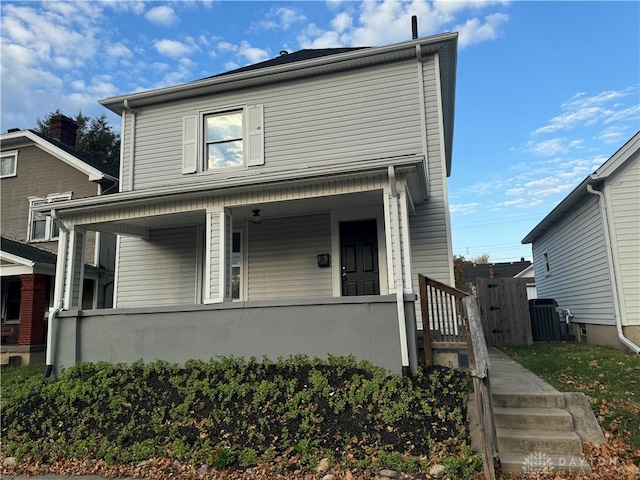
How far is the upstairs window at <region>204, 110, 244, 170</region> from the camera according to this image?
9203 millimetres

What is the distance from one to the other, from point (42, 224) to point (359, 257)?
1071 cm

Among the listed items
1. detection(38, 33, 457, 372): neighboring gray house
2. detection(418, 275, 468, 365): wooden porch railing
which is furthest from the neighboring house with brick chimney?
detection(418, 275, 468, 365): wooden porch railing

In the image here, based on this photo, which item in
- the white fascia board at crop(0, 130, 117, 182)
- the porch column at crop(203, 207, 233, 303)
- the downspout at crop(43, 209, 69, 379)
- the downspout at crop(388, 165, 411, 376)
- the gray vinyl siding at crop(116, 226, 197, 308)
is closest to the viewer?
the downspout at crop(388, 165, 411, 376)

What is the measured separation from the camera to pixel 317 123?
8773mm

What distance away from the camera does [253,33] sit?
10258mm

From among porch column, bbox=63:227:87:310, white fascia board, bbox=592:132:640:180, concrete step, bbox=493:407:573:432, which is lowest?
concrete step, bbox=493:407:573:432

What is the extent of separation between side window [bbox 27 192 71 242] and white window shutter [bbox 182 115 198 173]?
585 cm

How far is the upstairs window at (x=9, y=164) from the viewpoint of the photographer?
1384cm

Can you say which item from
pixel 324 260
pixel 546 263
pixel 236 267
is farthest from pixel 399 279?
pixel 546 263

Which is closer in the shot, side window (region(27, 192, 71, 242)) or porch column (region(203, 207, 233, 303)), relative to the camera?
porch column (region(203, 207, 233, 303))

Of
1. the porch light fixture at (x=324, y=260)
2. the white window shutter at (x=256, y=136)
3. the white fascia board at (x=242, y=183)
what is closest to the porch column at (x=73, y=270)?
the white fascia board at (x=242, y=183)

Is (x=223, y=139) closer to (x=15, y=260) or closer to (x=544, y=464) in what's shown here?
(x=15, y=260)

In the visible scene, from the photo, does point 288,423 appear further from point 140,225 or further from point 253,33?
point 253,33

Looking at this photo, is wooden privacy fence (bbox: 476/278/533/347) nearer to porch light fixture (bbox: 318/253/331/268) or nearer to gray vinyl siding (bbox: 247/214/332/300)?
porch light fixture (bbox: 318/253/331/268)
